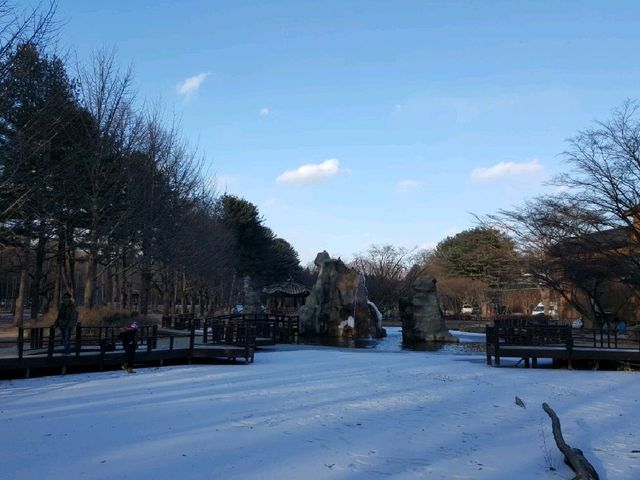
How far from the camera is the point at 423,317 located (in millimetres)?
32469

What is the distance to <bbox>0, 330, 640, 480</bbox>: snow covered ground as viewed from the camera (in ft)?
23.2

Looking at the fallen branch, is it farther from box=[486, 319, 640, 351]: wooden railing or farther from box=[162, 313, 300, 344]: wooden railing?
box=[162, 313, 300, 344]: wooden railing

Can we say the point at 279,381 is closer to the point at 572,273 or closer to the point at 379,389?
the point at 379,389

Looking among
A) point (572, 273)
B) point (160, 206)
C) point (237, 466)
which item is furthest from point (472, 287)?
point (237, 466)

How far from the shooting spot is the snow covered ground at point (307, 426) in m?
7.06

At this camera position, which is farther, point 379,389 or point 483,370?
point 483,370

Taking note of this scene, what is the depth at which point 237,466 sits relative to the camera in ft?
23.0

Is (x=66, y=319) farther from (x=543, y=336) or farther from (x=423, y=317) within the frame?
(x=423, y=317)

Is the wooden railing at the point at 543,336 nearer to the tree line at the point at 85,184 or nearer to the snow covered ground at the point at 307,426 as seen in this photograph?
the snow covered ground at the point at 307,426

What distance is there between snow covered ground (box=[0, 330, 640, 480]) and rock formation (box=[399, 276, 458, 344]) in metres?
16.7

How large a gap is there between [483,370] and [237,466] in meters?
11.6

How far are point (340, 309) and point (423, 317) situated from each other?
4928 mm

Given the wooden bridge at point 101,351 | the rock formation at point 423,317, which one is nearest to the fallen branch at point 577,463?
the wooden bridge at point 101,351

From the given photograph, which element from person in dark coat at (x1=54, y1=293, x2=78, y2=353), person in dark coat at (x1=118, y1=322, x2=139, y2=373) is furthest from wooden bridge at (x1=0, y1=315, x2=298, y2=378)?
person in dark coat at (x1=118, y1=322, x2=139, y2=373)
